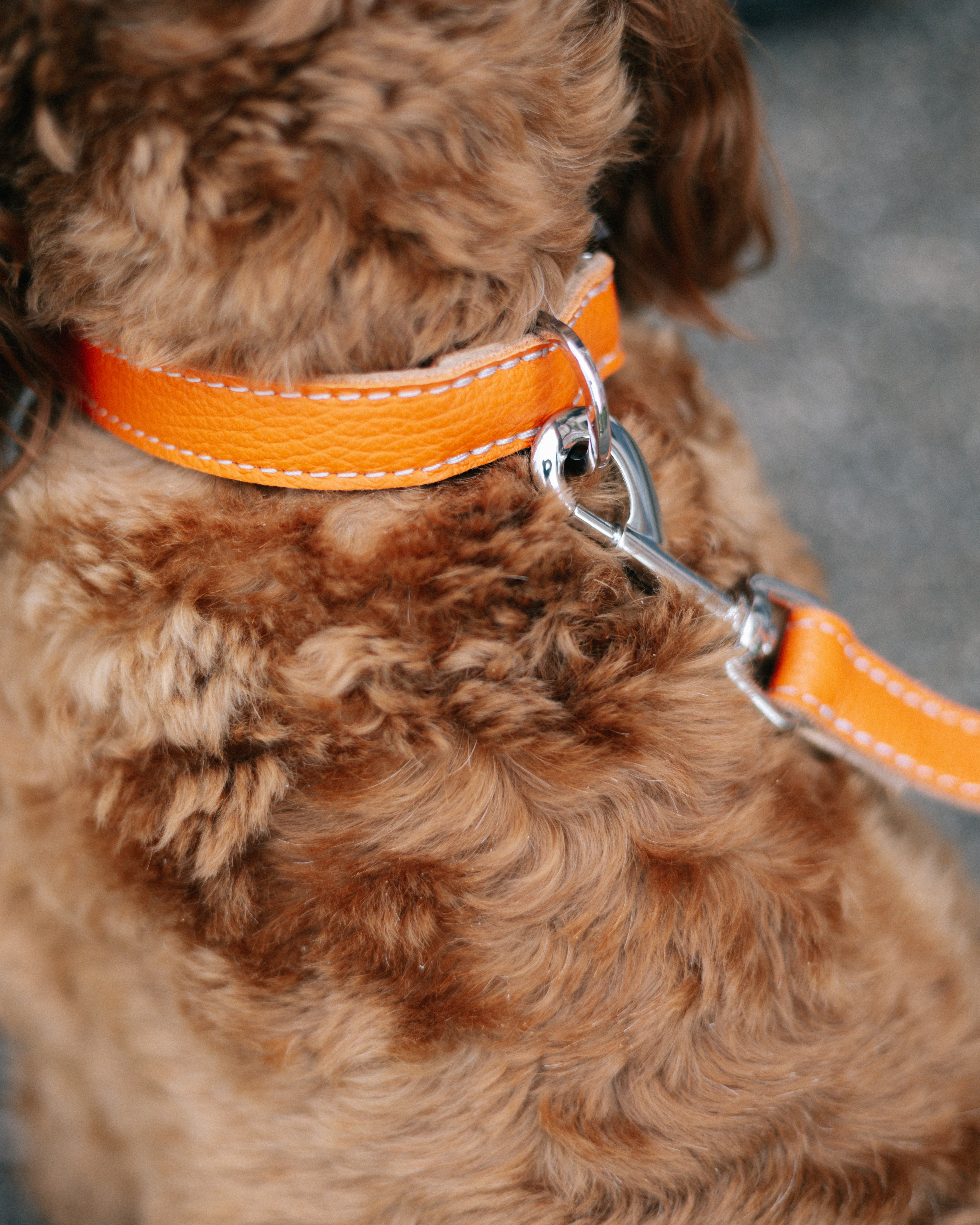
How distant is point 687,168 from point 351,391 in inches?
21.6

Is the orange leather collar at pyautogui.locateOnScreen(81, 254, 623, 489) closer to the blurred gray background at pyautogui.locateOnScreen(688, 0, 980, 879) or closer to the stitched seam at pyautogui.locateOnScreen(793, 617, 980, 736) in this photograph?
the stitched seam at pyautogui.locateOnScreen(793, 617, 980, 736)

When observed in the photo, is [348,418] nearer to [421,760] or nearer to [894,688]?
[421,760]

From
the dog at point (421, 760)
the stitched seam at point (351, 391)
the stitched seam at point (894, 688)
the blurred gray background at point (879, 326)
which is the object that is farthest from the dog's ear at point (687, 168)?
the blurred gray background at point (879, 326)

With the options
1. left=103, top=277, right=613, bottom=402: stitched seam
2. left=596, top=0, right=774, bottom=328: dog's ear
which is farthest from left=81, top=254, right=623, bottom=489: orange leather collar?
left=596, top=0, right=774, bottom=328: dog's ear

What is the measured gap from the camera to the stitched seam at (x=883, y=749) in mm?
776

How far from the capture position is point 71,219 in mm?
645

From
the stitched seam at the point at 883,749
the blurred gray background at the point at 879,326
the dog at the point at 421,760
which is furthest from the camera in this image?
the blurred gray background at the point at 879,326

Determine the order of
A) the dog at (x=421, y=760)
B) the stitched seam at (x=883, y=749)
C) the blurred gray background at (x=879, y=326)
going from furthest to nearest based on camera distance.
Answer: the blurred gray background at (x=879, y=326) → the stitched seam at (x=883, y=749) → the dog at (x=421, y=760)

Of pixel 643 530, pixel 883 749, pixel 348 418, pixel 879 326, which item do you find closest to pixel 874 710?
pixel 883 749

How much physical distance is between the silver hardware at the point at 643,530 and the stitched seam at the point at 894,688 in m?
0.06

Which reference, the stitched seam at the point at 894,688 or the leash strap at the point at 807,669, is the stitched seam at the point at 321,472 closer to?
the leash strap at the point at 807,669

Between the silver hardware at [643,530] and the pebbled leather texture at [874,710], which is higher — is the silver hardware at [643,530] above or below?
above

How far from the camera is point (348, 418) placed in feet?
2.21

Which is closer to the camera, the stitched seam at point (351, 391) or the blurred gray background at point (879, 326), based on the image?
the stitched seam at point (351, 391)
